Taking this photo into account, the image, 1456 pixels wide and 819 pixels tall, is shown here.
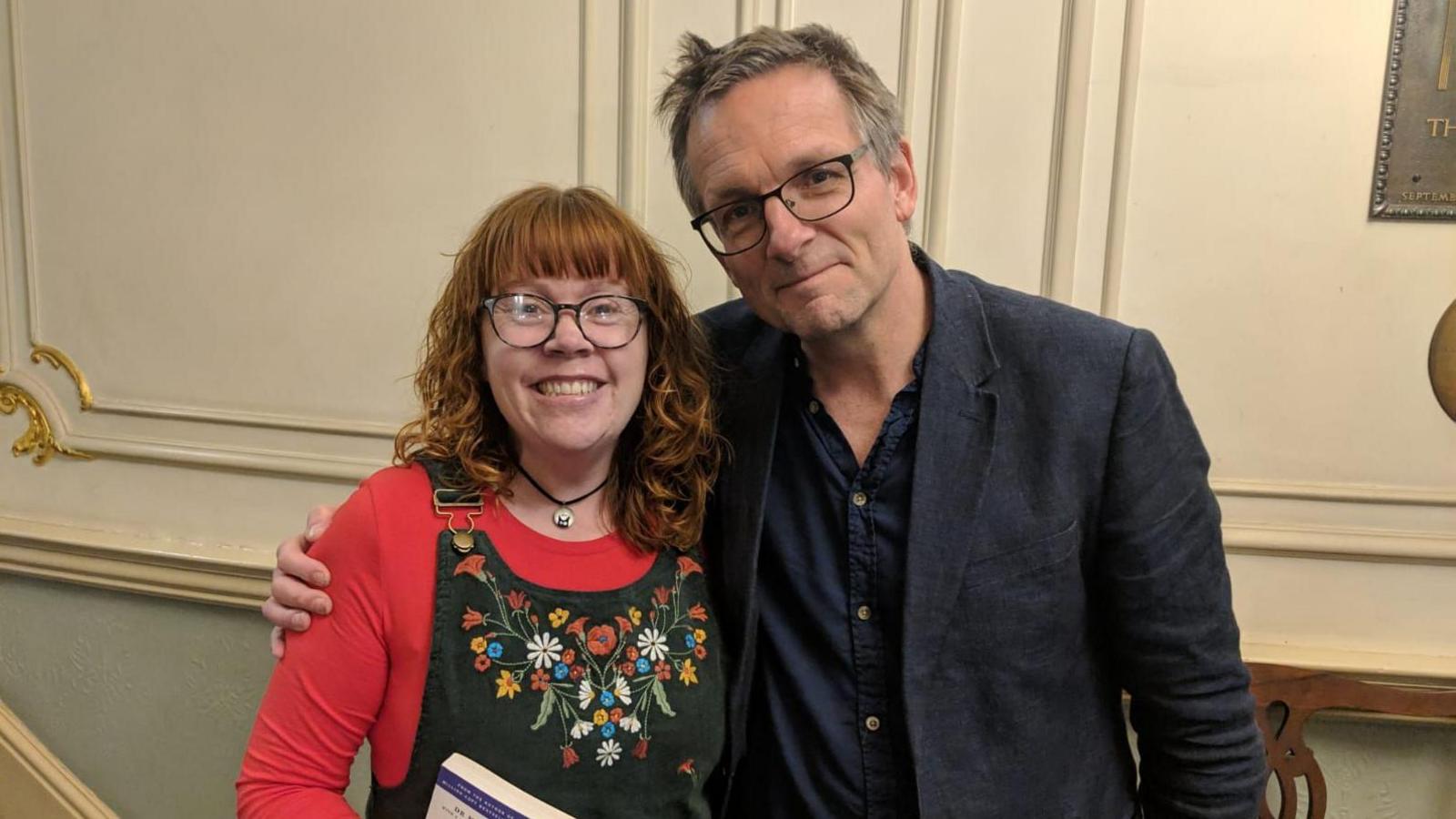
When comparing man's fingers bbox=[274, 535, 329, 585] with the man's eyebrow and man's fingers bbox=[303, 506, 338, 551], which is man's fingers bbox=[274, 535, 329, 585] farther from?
the man's eyebrow

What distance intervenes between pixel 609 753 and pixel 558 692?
0.10 metres

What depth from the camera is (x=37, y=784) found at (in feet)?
6.63

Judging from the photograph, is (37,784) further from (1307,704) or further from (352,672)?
(1307,704)

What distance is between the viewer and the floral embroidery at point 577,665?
975 mm

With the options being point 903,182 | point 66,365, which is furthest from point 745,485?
point 66,365

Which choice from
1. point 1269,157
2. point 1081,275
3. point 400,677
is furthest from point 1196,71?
point 400,677

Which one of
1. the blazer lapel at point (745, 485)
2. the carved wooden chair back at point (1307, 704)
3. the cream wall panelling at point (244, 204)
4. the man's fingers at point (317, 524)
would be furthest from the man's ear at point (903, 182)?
the carved wooden chair back at point (1307, 704)

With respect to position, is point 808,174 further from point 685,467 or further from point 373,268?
point 373,268

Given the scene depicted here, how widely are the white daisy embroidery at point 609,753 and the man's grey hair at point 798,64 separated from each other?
2.22 feet

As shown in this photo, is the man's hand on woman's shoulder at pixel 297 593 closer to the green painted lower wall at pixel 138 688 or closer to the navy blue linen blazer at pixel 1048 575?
the navy blue linen blazer at pixel 1048 575

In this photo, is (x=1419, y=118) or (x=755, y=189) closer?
(x=755, y=189)

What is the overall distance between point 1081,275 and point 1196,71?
0.38 metres

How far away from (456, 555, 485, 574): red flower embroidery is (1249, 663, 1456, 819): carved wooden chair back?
50.8 inches

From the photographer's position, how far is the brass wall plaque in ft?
4.46
